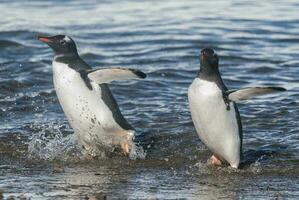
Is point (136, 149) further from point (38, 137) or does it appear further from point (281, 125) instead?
point (281, 125)

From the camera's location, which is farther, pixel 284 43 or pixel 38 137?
pixel 284 43

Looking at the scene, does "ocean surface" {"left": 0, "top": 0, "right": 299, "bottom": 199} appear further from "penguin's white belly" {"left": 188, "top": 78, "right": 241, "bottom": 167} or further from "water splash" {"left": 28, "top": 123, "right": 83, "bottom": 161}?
"penguin's white belly" {"left": 188, "top": 78, "right": 241, "bottom": 167}

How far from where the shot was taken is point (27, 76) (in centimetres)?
1570

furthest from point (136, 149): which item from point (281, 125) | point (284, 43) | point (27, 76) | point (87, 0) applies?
point (87, 0)

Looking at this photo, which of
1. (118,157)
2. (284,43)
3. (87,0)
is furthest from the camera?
(87,0)

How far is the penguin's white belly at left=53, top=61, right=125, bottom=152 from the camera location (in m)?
10.3

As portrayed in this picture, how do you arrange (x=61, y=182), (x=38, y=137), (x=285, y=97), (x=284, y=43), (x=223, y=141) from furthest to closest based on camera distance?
(x=284, y=43), (x=285, y=97), (x=38, y=137), (x=223, y=141), (x=61, y=182)

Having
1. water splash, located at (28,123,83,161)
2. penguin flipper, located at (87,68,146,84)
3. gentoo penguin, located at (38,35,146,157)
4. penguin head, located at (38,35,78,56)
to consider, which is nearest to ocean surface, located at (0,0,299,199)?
water splash, located at (28,123,83,161)

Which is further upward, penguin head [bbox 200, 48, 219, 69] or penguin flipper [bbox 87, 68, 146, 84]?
penguin head [bbox 200, 48, 219, 69]

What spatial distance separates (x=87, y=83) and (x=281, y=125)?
310cm

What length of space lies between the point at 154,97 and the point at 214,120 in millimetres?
4357

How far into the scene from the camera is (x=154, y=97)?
14.2m

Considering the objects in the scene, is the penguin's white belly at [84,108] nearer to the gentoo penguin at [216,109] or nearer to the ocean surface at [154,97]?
the ocean surface at [154,97]

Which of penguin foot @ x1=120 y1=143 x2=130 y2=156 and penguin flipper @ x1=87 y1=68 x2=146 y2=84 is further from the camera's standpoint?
penguin foot @ x1=120 y1=143 x2=130 y2=156
